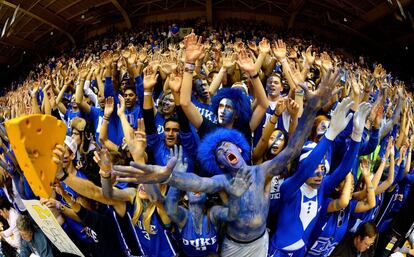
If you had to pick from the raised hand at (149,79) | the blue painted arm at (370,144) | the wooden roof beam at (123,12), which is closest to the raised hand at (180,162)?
the raised hand at (149,79)

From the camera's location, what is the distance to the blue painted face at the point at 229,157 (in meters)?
3.76

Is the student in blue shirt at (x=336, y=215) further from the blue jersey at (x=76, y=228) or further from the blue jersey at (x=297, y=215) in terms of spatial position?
the blue jersey at (x=76, y=228)

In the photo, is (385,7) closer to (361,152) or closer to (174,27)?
(174,27)

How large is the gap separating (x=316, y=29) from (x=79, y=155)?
1705 cm

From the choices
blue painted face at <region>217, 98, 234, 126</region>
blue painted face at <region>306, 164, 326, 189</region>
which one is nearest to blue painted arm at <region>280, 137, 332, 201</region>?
blue painted face at <region>306, 164, 326, 189</region>

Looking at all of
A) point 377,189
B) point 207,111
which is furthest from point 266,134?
point 377,189

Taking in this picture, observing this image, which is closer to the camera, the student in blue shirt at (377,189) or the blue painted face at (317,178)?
the blue painted face at (317,178)

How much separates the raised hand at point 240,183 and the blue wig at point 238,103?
0.73m

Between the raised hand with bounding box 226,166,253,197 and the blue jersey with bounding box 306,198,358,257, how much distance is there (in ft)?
3.56

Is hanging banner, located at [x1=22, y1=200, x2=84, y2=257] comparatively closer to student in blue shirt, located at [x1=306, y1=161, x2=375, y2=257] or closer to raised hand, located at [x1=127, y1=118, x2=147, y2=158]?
raised hand, located at [x1=127, y1=118, x2=147, y2=158]

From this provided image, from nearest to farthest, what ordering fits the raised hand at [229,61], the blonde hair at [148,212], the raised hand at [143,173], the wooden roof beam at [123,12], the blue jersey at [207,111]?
the raised hand at [143,173]
the blonde hair at [148,212]
the blue jersey at [207,111]
the raised hand at [229,61]
the wooden roof beam at [123,12]

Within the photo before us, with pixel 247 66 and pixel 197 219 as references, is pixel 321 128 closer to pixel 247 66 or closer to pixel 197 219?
pixel 247 66

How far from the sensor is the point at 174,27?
669 inches

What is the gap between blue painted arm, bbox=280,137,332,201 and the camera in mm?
3998
